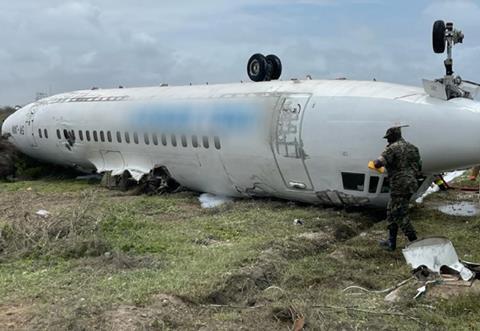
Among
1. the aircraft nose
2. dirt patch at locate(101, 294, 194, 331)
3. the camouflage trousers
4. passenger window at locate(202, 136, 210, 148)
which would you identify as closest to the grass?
dirt patch at locate(101, 294, 194, 331)

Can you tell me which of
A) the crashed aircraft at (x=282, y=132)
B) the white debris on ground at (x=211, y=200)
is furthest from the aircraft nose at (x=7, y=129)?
the white debris on ground at (x=211, y=200)

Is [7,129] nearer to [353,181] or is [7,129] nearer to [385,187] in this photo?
[353,181]

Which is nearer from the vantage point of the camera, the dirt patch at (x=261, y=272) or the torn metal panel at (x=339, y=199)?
the dirt patch at (x=261, y=272)

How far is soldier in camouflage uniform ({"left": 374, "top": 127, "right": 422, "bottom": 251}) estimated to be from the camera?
34.5 ft

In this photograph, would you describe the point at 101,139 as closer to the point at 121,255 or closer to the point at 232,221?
the point at 232,221

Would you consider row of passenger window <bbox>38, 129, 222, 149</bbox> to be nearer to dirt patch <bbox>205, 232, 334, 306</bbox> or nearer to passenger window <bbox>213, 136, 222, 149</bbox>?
passenger window <bbox>213, 136, 222, 149</bbox>

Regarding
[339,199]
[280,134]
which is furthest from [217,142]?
[339,199]

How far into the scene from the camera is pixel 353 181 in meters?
12.9

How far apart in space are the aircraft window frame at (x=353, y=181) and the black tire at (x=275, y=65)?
16.7ft

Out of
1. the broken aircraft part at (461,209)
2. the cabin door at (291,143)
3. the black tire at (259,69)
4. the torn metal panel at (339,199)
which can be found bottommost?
the broken aircraft part at (461,209)

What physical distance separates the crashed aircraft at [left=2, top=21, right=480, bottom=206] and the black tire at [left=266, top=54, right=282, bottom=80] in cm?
3

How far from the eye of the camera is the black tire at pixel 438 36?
492 inches

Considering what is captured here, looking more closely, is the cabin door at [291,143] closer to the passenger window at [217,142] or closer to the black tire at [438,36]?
the passenger window at [217,142]

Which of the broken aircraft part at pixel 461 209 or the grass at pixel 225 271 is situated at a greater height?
the grass at pixel 225 271
